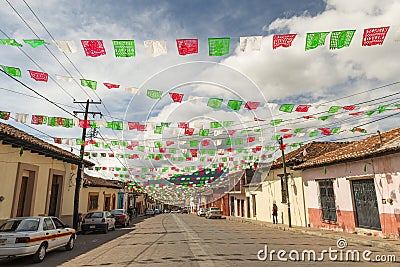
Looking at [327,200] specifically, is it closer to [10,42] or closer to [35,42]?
[35,42]

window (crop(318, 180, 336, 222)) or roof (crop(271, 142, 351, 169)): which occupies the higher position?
roof (crop(271, 142, 351, 169))

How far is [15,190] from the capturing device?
44.5 ft

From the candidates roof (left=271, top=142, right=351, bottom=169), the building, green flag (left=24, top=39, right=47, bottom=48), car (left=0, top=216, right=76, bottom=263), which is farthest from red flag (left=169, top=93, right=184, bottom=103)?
roof (left=271, top=142, right=351, bottom=169)

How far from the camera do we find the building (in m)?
12.7

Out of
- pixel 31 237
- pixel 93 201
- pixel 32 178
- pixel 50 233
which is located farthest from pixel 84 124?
pixel 93 201

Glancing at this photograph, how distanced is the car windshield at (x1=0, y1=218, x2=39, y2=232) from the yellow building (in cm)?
411

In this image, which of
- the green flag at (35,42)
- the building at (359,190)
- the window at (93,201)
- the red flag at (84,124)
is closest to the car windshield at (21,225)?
the green flag at (35,42)

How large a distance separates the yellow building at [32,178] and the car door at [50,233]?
439 centimetres

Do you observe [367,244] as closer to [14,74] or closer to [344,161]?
[344,161]

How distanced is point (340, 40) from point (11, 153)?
1458cm

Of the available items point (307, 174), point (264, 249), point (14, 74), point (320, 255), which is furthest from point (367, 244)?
point (14, 74)

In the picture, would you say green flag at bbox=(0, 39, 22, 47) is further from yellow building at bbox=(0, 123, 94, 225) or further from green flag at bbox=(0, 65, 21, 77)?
yellow building at bbox=(0, 123, 94, 225)

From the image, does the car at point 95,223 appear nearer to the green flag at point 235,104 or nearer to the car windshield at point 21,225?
the car windshield at point 21,225

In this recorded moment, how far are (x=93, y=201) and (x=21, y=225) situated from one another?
20.0 m
